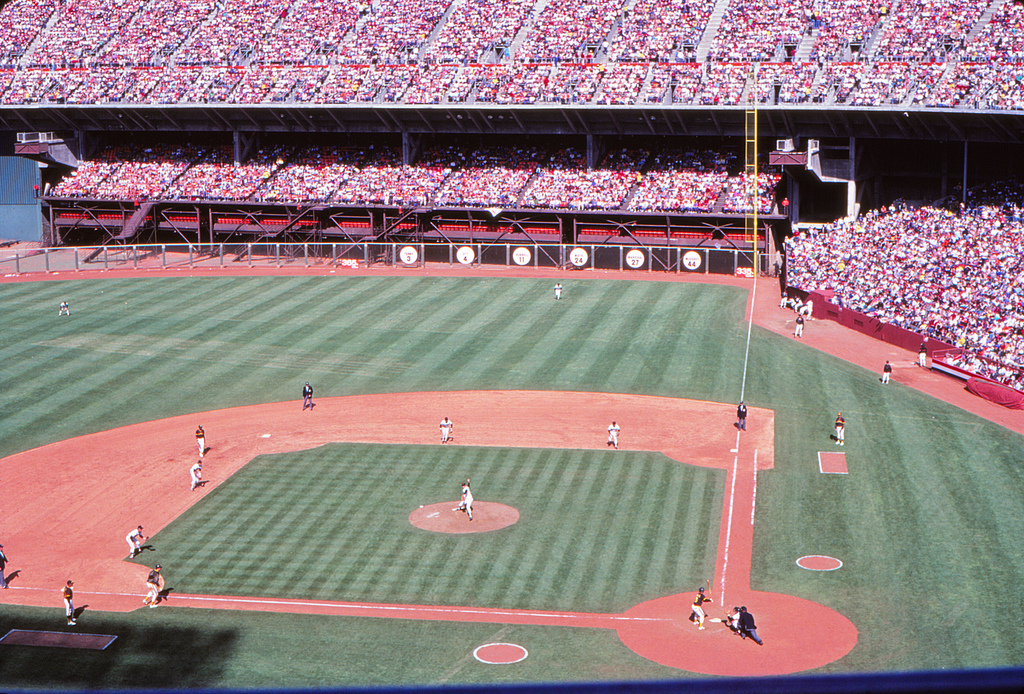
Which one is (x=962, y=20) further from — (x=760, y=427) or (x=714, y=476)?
(x=714, y=476)

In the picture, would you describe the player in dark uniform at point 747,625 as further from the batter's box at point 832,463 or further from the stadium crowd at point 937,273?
the stadium crowd at point 937,273

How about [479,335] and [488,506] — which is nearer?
[488,506]

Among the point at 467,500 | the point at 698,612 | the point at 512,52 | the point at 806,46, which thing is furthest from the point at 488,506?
the point at 512,52

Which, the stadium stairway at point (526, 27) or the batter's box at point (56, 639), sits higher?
the stadium stairway at point (526, 27)

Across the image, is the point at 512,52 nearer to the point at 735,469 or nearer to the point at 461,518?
the point at 735,469

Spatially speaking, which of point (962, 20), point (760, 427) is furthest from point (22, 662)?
point (962, 20)

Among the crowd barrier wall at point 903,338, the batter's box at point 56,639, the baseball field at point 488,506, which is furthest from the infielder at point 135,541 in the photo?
the crowd barrier wall at point 903,338
